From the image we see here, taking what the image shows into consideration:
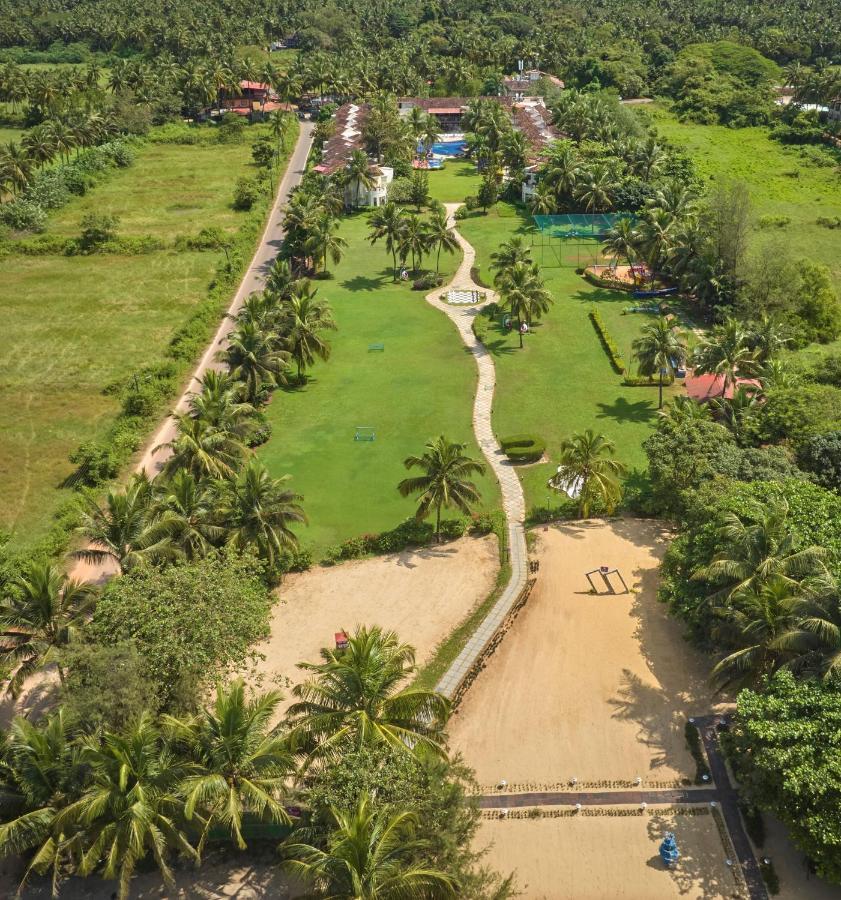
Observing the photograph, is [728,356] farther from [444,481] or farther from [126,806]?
[126,806]

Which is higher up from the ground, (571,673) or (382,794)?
(382,794)

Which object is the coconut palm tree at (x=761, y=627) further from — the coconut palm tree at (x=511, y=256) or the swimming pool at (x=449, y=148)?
the swimming pool at (x=449, y=148)

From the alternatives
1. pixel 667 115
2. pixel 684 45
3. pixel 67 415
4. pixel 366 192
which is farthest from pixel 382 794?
pixel 684 45

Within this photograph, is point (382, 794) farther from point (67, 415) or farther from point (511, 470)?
point (67, 415)

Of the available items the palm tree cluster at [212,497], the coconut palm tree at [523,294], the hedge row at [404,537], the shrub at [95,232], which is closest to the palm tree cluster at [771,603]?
the hedge row at [404,537]

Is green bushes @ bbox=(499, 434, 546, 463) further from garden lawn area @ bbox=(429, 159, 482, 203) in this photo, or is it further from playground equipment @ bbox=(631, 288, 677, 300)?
garden lawn area @ bbox=(429, 159, 482, 203)
